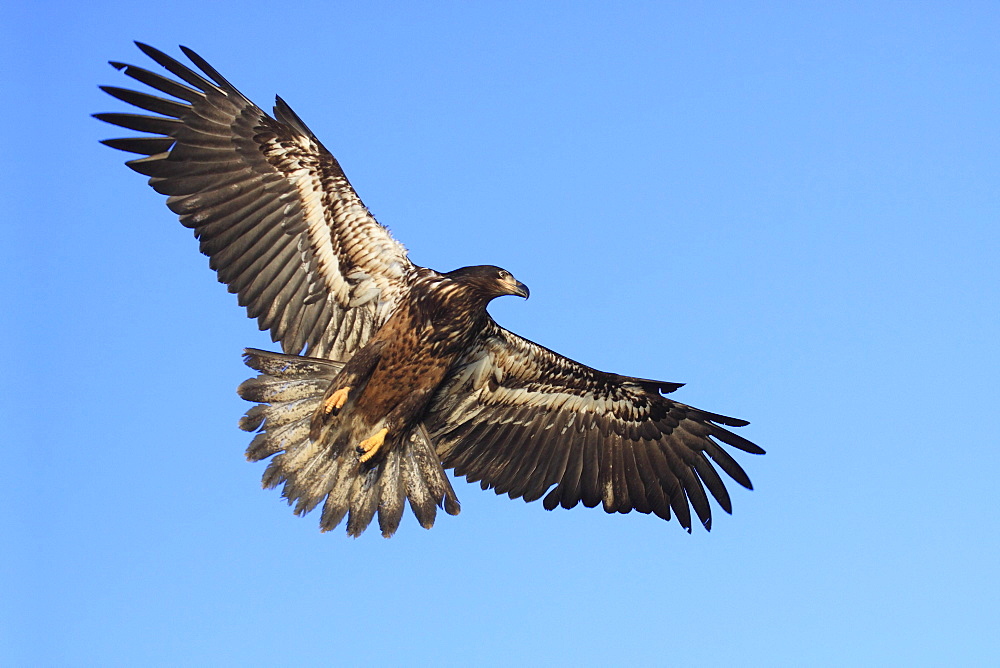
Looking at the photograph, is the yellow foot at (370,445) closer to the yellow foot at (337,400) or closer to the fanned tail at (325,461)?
the fanned tail at (325,461)

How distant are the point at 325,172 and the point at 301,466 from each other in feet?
7.77

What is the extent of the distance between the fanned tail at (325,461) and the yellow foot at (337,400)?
303 millimetres

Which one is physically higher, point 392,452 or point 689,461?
point 689,461

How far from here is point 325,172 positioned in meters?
9.93

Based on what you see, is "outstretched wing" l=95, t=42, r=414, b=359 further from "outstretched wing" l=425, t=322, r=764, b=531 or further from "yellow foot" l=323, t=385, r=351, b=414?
"outstretched wing" l=425, t=322, r=764, b=531

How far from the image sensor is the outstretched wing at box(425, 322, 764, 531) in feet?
36.2

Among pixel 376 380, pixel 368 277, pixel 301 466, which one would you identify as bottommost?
pixel 301 466

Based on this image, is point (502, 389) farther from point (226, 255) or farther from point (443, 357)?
point (226, 255)

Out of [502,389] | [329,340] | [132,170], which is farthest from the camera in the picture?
[502,389]

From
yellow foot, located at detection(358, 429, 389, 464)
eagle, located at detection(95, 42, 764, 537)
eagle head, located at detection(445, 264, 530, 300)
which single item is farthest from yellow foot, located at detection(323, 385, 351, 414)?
eagle head, located at detection(445, 264, 530, 300)

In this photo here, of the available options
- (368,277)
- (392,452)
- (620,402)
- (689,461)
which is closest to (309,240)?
(368,277)

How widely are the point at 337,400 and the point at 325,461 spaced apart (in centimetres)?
72

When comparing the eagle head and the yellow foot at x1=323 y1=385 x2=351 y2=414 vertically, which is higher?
the eagle head

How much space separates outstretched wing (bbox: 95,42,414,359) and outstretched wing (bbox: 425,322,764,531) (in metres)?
1.41
